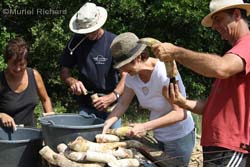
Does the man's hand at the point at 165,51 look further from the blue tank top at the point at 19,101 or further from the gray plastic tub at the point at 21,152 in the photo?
the blue tank top at the point at 19,101

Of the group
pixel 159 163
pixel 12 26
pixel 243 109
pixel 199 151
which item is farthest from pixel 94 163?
pixel 12 26

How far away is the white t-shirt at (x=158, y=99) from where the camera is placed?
11.6 ft

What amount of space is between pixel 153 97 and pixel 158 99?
0.04m

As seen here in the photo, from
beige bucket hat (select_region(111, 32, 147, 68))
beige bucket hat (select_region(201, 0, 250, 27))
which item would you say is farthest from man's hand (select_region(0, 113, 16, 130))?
beige bucket hat (select_region(201, 0, 250, 27))

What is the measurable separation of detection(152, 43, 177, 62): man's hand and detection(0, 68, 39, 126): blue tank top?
184cm

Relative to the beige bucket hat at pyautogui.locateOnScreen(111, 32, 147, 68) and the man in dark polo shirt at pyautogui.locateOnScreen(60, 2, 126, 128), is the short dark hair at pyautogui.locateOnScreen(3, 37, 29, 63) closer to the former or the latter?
the man in dark polo shirt at pyautogui.locateOnScreen(60, 2, 126, 128)

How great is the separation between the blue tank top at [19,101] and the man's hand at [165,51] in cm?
184

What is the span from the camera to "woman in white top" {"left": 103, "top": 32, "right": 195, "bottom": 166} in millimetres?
3436

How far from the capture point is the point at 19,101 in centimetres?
431

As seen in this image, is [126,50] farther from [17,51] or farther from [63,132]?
[17,51]

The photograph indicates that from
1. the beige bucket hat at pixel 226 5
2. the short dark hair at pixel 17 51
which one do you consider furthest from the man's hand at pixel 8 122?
the beige bucket hat at pixel 226 5

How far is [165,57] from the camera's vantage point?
2762mm

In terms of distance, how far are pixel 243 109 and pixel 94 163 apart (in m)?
0.97

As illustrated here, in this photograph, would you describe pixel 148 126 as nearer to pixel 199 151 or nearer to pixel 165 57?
pixel 165 57
